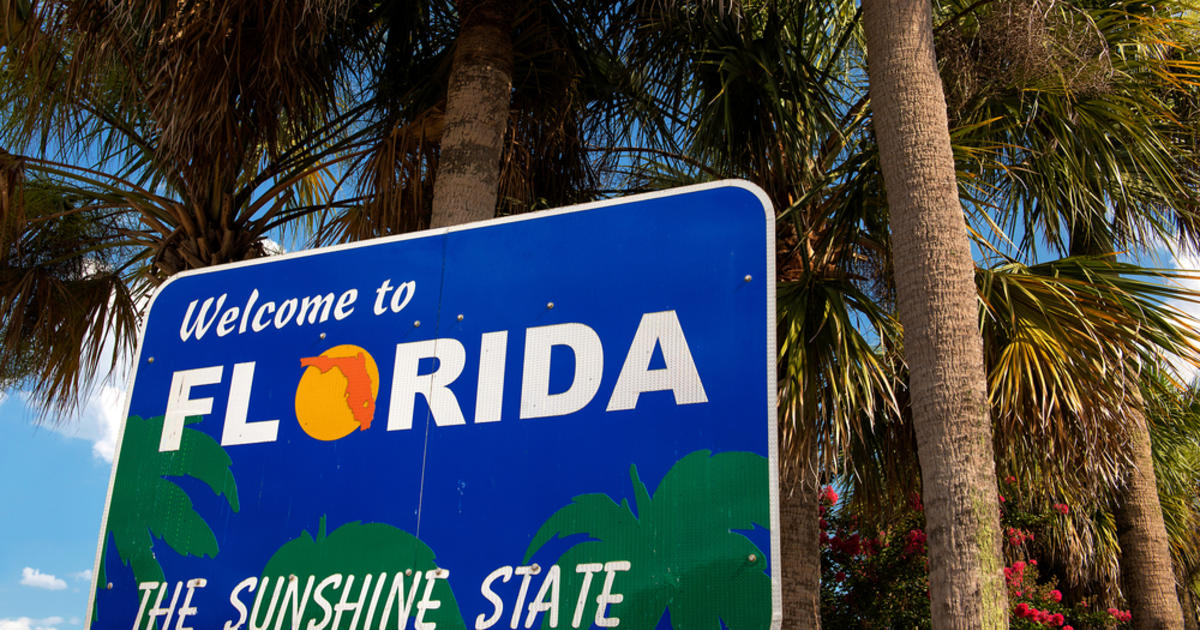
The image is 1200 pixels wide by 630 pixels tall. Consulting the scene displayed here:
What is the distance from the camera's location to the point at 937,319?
13.4 ft

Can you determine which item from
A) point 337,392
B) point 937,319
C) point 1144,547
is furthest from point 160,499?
point 1144,547

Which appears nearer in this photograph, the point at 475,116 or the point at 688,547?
the point at 688,547

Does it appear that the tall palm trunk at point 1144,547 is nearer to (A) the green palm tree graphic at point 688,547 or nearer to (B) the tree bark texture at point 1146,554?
(B) the tree bark texture at point 1146,554

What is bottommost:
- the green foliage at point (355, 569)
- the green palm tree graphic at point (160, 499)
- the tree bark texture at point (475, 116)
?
the green foliage at point (355, 569)

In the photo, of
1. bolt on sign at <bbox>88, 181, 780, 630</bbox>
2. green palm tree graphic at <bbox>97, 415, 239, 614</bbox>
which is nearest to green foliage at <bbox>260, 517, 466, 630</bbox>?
bolt on sign at <bbox>88, 181, 780, 630</bbox>

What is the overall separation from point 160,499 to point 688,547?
92 cm

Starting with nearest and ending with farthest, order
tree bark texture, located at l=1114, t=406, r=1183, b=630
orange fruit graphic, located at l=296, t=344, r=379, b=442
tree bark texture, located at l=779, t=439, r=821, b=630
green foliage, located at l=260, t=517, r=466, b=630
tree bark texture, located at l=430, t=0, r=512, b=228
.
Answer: green foliage, located at l=260, t=517, r=466, b=630 → orange fruit graphic, located at l=296, t=344, r=379, b=442 → tree bark texture, located at l=430, t=0, r=512, b=228 → tree bark texture, located at l=779, t=439, r=821, b=630 → tree bark texture, located at l=1114, t=406, r=1183, b=630

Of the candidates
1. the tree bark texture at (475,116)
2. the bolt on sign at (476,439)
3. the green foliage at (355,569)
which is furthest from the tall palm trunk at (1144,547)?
the green foliage at (355,569)

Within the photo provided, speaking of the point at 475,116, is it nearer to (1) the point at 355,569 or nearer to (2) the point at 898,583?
(1) the point at 355,569

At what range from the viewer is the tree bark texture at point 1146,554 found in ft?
24.4

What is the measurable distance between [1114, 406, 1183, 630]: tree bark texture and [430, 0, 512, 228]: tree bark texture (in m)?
5.49

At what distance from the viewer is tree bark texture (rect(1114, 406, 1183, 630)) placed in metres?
7.44

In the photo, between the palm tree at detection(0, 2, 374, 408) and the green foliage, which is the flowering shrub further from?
the green foliage

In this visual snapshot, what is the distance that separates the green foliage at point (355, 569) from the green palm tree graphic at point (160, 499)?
0.45 ft
